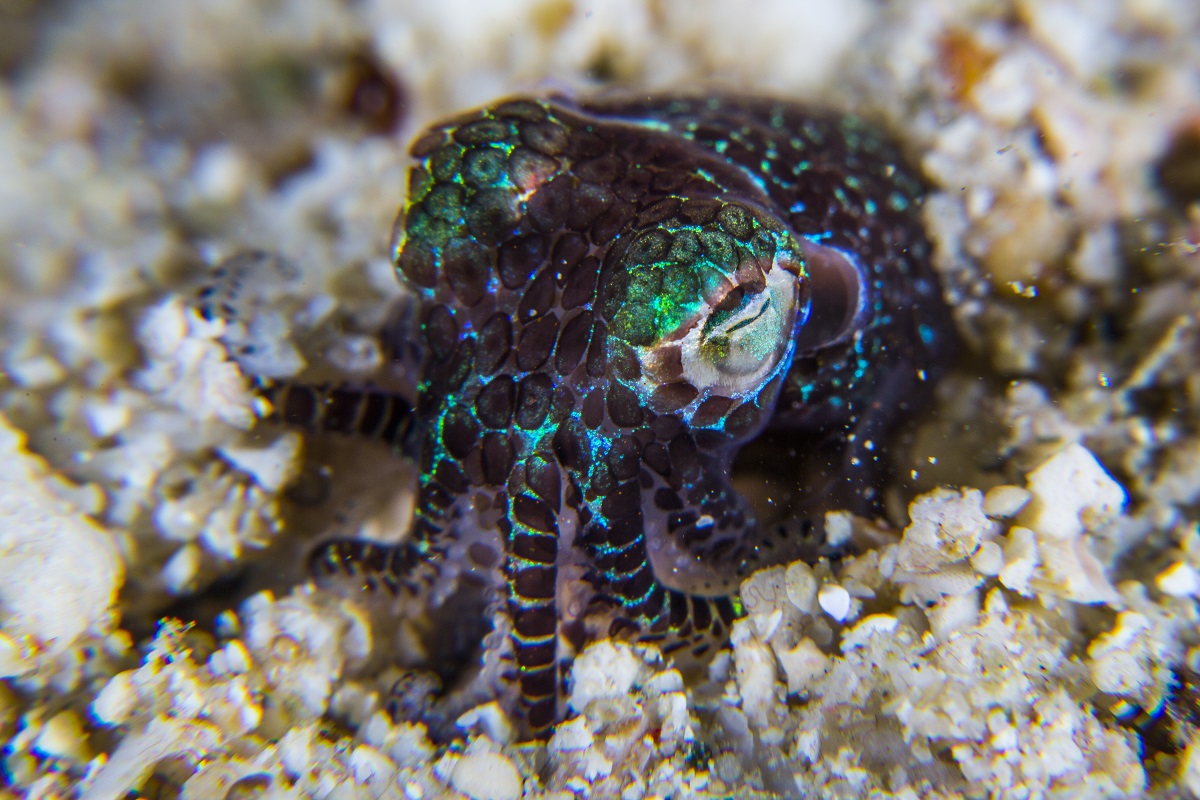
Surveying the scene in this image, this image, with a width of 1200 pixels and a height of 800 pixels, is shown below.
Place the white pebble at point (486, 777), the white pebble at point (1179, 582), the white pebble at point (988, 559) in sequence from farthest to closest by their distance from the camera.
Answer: the white pebble at point (1179, 582), the white pebble at point (988, 559), the white pebble at point (486, 777)

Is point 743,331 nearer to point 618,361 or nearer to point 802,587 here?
point 618,361

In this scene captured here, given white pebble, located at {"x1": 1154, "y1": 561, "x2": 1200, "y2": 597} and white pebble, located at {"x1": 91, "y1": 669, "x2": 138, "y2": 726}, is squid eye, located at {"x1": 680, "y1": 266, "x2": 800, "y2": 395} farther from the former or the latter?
white pebble, located at {"x1": 91, "y1": 669, "x2": 138, "y2": 726}

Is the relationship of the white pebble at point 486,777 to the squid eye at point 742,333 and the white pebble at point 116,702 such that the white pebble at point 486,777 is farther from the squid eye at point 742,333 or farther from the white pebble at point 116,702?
the squid eye at point 742,333

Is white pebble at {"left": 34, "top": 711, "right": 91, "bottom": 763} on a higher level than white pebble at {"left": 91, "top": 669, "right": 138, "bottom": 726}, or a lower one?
lower

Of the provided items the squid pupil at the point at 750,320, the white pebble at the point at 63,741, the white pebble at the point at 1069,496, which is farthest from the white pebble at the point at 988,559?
the white pebble at the point at 63,741

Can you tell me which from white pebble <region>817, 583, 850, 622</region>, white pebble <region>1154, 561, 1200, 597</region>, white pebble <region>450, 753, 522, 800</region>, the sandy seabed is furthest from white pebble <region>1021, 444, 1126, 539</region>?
white pebble <region>450, 753, 522, 800</region>

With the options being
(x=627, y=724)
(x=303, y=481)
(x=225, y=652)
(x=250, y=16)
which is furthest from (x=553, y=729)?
(x=250, y=16)

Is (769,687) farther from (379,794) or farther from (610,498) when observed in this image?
(379,794)

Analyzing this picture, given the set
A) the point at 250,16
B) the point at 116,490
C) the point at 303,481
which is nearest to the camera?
the point at 116,490
